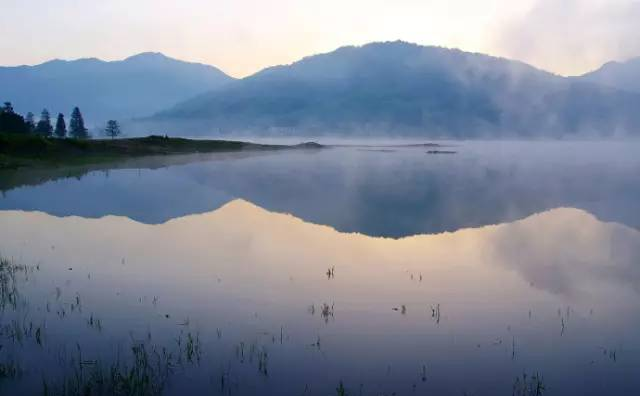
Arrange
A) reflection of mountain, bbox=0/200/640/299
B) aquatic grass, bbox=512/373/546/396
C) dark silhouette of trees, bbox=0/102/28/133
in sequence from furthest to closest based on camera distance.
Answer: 1. dark silhouette of trees, bbox=0/102/28/133
2. reflection of mountain, bbox=0/200/640/299
3. aquatic grass, bbox=512/373/546/396

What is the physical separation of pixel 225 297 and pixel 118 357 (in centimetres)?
497

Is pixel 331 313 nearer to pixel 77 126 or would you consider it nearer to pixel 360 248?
pixel 360 248

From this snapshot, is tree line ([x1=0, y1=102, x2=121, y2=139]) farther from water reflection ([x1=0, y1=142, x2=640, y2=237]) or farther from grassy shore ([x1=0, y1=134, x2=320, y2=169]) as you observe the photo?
water reflection ([x1=0, y1=142, x2=640, y2=237])

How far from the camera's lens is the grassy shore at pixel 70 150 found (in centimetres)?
6831

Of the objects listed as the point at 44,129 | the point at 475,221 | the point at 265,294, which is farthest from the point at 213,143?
the point at 265,294

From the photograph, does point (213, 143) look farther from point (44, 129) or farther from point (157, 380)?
point (157, 380)

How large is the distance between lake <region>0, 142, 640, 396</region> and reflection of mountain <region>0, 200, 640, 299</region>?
4.8 inches

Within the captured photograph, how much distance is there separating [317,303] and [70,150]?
78222mm

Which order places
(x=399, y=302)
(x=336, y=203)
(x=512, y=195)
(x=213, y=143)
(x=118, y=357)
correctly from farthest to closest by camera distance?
(x=213, y=143) → (x=512, y=195) → (x=336, y=203) → (x=399, y=302) → (x=118, y=357)

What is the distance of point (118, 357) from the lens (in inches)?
454

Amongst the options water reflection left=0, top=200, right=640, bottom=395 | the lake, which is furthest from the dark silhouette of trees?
water reflection left=0, top=200, right=640, bottom=395

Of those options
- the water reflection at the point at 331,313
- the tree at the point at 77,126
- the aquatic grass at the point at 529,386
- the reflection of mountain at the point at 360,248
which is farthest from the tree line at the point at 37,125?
the aquatic grass at the point at 529,386

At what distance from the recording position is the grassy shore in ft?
224

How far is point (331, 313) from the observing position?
14812 mm
